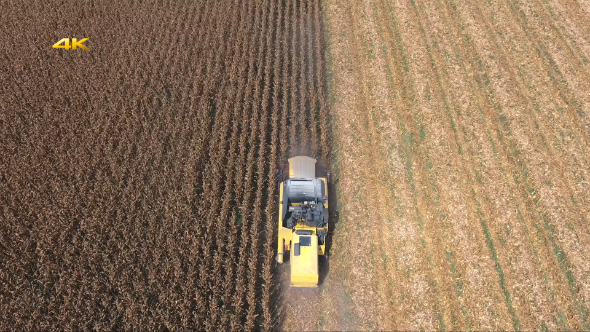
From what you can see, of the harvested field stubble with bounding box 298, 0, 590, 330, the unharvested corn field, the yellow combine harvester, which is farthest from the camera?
the harvested field stubble with bounding box 298, 0, 590, 330

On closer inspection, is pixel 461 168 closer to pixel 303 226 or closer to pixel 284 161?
pixel 284 161

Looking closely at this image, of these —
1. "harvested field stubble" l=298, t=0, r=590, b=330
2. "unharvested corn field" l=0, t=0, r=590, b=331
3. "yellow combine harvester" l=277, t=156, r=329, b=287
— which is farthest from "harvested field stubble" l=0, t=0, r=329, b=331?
"harvested field stubble" l=298, t=0, r=590, b=330

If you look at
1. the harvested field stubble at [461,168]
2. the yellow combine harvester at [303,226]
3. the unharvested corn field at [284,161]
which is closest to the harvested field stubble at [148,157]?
the unharvested corn field at [284,161]

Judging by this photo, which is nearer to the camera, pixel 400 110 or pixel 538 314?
pixel 538 314

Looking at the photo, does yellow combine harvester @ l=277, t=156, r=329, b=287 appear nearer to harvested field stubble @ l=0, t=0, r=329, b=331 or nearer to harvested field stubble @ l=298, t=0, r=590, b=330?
harvested field stubble @ l=0, t=0, r=329, b=331

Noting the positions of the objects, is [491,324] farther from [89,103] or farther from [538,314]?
[89,103]

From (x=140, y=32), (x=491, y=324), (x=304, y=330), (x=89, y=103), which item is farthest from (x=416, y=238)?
(x=140, y=32)

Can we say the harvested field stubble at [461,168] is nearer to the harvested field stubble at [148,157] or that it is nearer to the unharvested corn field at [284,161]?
the unharvested corn field at [284,161]

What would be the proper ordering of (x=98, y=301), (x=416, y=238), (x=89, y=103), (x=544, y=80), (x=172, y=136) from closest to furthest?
(x=98, y=301) < (x=416, y=238) < (x=172, y=136) < (x=89, y=103) < (x=544, y=80)
